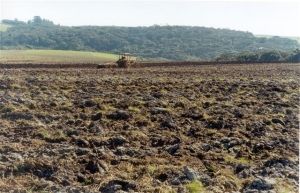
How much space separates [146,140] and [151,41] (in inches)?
4468


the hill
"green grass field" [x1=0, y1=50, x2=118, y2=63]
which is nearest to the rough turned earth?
"green grass field" [x1=0, y1=50, x2=118, y2=63]

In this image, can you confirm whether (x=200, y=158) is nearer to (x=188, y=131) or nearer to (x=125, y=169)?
(x=125, y=169)

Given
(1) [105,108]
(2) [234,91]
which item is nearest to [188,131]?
(1) [105,108]

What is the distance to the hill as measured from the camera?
114m

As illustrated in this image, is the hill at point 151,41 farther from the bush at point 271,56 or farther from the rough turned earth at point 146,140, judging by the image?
the rough turned earth at point 146,140

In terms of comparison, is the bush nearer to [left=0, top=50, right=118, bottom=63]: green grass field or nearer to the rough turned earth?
[left=0, top=50, right=118, bottom=63]: green grass field

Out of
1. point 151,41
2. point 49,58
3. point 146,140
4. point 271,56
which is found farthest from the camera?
point 151,41

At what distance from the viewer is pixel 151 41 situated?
125438 millimetres

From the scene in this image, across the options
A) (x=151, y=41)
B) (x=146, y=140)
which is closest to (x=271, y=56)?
(x=146, y=140)

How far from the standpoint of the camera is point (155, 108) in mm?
17250

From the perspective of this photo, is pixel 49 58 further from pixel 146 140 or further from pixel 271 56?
pixel 146 140

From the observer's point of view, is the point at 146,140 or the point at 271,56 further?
the point at 271,56

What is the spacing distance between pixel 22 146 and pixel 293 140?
608 centimetres

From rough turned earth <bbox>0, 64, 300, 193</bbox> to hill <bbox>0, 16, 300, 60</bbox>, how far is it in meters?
88.2
